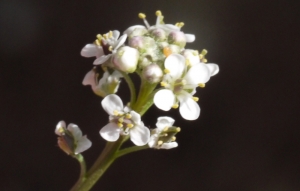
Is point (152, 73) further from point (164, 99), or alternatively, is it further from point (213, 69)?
point (213, 69)

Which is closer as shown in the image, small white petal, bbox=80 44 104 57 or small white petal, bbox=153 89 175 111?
small white petal, bbox=153 89 175 111

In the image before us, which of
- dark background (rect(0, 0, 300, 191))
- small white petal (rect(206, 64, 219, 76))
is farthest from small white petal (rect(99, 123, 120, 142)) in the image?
dark background (rect(0, 0, 300, 191))

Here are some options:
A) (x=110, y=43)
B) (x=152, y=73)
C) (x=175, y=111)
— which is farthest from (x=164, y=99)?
(x=175, y=111)

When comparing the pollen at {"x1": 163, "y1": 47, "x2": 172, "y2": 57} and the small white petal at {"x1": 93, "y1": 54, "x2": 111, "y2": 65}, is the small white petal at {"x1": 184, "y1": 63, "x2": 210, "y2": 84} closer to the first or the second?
the pollen at {"x1": 163, "y1": 47, "x2": 172, "y2": 57}

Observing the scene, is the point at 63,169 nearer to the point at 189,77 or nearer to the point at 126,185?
the point at 126,185

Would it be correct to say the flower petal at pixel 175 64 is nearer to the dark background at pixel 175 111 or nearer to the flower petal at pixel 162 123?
the flower petal at pixel 162 123

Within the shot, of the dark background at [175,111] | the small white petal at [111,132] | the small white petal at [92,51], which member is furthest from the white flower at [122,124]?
the dark background at [175,111]
